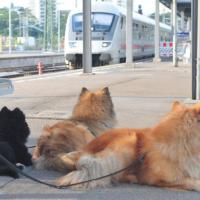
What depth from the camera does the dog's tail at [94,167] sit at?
5.45m

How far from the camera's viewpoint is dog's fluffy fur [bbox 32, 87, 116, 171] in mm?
6352

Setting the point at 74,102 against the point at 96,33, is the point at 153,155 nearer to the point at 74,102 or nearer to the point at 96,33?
the point at 74,102

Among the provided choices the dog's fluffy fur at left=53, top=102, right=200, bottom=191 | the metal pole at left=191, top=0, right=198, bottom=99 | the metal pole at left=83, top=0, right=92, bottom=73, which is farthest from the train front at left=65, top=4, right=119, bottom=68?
the dog's fluffy fur at left=53, top=102, right=200, bottom=191

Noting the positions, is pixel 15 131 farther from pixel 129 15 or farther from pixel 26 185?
pixel 129 15

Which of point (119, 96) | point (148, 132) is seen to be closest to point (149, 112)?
point (119, 96)

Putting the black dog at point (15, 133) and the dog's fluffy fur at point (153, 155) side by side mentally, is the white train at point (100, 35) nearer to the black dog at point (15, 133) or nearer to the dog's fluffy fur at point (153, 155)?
the black dog at point (15, 133)

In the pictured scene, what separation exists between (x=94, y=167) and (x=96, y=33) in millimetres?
31046

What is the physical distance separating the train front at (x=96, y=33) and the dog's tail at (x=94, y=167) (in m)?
30.0

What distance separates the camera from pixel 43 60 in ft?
170

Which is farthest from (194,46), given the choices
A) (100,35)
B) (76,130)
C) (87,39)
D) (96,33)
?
(96,33)

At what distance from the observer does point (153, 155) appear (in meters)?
5.34

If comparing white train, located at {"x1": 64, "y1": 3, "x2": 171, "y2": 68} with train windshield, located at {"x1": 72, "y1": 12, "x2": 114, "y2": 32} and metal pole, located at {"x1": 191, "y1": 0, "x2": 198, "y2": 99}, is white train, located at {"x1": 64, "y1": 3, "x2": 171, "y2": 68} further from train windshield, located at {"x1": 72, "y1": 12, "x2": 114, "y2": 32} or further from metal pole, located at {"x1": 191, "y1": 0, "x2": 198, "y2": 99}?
metal pole, located at {"x1": 191, "y1": 0, "x2": 198, "y2": 99}

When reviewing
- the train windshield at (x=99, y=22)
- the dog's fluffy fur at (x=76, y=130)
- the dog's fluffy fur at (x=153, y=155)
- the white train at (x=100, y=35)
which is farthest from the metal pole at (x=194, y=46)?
the train windshield at (x=99, y=22)

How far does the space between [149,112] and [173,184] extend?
7038 millimetres
